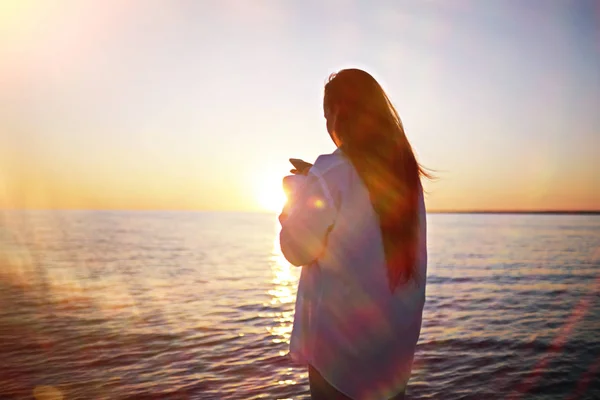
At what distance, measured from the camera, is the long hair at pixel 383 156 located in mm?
2012

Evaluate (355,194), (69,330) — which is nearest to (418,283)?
(355,194)

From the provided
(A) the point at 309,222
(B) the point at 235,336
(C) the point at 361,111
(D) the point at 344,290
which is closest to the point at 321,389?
(D) the point at 344,290

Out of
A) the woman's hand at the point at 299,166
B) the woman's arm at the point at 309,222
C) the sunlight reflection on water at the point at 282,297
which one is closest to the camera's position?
the woman's arm at the point at 309,222

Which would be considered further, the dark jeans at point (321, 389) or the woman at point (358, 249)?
the dark jeans at point (321, 389)

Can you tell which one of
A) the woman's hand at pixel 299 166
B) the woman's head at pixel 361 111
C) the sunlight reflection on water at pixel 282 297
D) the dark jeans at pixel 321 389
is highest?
the woman's head at pixel 361 111

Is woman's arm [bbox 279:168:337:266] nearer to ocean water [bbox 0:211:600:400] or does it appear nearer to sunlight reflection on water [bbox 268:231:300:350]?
ocean water [bbox 0:211:600:400]

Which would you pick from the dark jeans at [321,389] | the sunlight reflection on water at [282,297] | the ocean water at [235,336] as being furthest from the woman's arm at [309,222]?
the sunlight reflection on water at [282,297]

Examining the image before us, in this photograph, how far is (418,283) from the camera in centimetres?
214

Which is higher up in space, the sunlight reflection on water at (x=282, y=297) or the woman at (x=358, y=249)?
the woman at (x=358, y=249)

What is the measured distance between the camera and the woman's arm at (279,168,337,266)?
6.29 feet

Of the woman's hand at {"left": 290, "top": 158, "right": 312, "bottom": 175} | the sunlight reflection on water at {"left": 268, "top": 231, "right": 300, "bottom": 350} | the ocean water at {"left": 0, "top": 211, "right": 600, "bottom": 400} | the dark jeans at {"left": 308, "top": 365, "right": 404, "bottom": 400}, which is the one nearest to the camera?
the dark jeans at {"left": 308, "top": 365, "right": 404, "bottom": 400}

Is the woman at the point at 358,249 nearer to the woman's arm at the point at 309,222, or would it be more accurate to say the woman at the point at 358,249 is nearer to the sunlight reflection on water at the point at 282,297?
the woman's arm at the point at 309,222

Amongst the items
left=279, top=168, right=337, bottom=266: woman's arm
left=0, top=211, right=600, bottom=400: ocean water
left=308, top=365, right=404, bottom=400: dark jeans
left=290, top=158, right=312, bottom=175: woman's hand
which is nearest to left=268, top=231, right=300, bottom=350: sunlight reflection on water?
left=0, top=211, right=600, bottom=400: ocean water

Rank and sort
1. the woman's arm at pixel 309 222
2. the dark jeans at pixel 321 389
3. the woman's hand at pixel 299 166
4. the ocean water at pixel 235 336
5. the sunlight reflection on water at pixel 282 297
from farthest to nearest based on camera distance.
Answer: the sunlight reflection on water at pixel 282 297
the ocean water at pixel 235 336
the woman's hand at pixel 299 166
the dark jeans at pixel 321 389
the woman's arm at pixel 309 222
